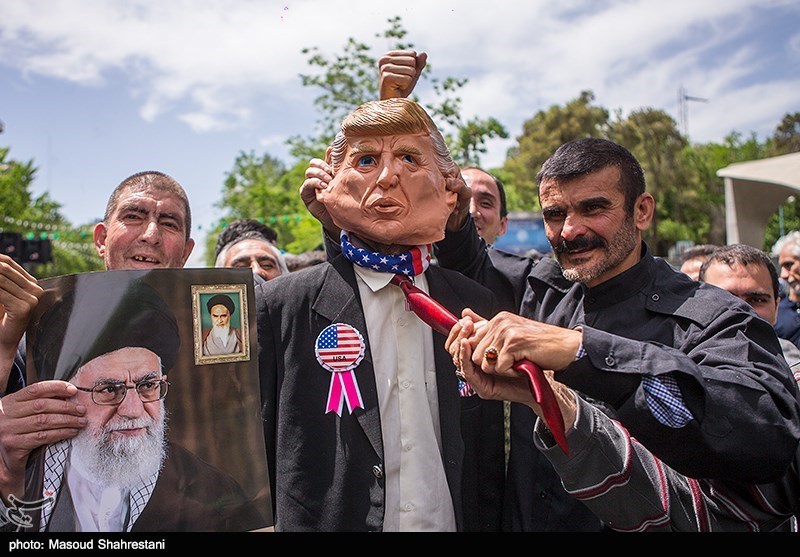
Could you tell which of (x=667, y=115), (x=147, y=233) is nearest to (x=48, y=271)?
(x=667, y=115)

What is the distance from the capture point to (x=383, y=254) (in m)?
2.35

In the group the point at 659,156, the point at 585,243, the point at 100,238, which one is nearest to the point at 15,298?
the point at 100,238

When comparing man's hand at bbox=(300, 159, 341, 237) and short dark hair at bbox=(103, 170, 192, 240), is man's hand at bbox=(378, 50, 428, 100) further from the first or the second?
short dark hair at bbox=(103, 170, 192, 240)

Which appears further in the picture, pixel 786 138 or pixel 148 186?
pixel 786 138

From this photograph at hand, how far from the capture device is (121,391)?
1874 mm

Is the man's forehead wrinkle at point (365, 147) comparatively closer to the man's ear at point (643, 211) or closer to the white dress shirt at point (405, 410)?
the white dress shirt at point (405, 410)

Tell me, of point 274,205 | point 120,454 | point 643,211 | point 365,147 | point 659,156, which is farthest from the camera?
point 659,156

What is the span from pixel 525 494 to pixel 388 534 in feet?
1.97

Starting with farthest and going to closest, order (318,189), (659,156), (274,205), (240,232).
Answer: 1. (659,156)
2. (274,205)
3. (240,232)
4. (318,189)

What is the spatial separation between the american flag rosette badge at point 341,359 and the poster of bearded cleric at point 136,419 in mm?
373

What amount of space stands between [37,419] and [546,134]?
3602 cm

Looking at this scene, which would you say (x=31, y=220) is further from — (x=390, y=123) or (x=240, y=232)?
(x=390, y=123)

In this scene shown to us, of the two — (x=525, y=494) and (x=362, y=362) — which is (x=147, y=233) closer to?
(x=362, y=362)

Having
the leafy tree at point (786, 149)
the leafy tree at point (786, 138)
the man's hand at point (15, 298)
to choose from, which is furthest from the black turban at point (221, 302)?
the leafy tree at point (786, 138)
